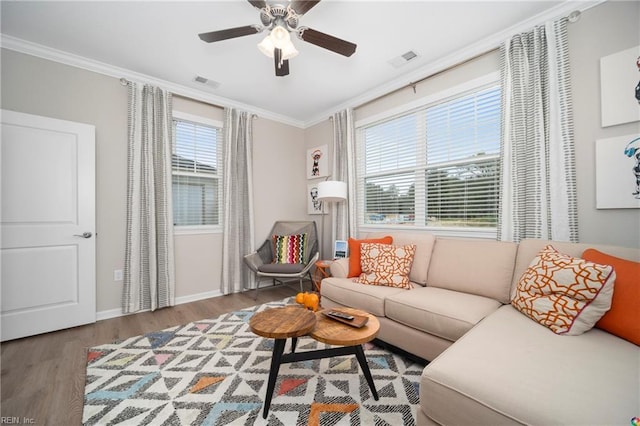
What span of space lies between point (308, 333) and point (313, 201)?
2.97 metres

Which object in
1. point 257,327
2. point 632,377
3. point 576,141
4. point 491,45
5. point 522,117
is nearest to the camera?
point 632,377

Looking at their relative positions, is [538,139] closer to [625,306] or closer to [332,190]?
[625,306]

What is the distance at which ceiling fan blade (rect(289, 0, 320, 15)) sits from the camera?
1609 mm

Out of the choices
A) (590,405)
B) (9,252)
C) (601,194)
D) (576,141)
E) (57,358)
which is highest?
(576,141)

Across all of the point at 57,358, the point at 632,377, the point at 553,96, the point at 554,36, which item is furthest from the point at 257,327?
the point at 554,36

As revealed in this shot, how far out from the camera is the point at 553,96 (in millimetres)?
1955

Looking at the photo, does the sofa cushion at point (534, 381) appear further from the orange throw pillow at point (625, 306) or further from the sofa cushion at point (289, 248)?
the sofa cushion at point (289, 248)

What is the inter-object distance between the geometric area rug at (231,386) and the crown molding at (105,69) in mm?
2743

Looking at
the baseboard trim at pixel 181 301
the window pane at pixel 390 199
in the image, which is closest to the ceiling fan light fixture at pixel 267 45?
the window pane at pixel 390 199

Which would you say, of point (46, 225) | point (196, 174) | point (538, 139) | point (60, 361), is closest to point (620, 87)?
point (538, 139)

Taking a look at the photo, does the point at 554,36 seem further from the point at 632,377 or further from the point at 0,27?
the point at 0,27

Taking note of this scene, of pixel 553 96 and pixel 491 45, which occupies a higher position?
pixel 491 45

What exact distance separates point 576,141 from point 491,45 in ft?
3.73

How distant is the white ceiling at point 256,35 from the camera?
197cm
